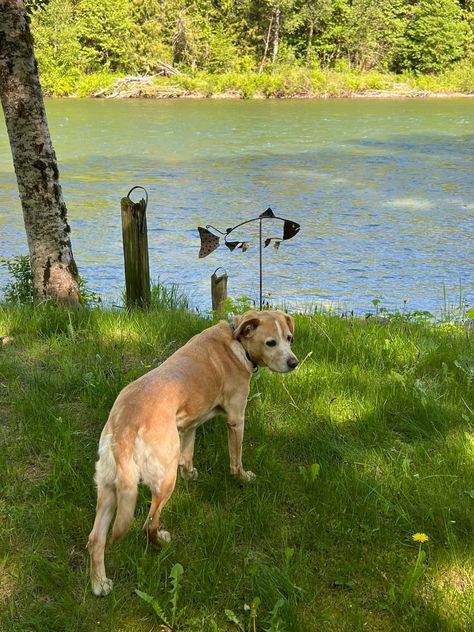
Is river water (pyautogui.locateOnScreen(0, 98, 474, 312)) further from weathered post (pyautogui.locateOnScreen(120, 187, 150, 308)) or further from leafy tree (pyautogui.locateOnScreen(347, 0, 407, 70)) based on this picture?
leafy tree (pyautogui.locateOnScreen(347, 0, 407, 70))

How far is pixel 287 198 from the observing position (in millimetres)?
14336

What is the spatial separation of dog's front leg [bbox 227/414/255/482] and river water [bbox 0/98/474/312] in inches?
162

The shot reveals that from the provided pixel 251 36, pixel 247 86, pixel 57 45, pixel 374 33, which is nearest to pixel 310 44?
pixel 251 36

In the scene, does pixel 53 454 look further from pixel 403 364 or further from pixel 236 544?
pixel 403 364

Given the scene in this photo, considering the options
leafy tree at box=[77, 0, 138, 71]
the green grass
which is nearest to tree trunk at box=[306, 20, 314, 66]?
leafy tree at box=[77, 0, 138, 71]

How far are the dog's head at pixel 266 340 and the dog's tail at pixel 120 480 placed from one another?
3.29 feet

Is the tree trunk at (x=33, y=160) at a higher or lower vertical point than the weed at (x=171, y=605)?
higher

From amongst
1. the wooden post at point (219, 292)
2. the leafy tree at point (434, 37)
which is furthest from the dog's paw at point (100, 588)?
the leafy tree at point (434, 37)

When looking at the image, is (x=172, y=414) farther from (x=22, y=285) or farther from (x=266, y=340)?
(x=22, y=285)

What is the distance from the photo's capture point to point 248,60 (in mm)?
44375

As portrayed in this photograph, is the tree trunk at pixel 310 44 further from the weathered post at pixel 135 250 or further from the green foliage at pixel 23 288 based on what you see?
the weathered post at pixel 135 250

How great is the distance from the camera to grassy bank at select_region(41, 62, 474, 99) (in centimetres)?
3716

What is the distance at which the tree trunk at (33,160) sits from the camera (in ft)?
17.0

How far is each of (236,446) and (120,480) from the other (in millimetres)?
876
